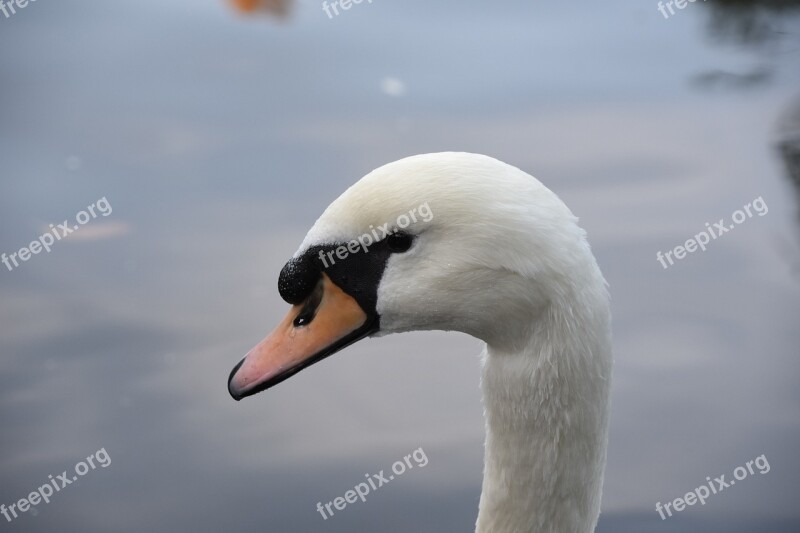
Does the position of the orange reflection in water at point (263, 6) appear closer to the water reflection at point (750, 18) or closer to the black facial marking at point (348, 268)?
the water reflection at point (750, 18)

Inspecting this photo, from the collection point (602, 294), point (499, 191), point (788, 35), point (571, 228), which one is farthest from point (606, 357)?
point (788, 35)

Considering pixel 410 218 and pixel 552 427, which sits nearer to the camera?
pixel 410 218

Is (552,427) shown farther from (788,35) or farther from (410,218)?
(788,35)

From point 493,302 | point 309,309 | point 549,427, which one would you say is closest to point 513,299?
point 493,302

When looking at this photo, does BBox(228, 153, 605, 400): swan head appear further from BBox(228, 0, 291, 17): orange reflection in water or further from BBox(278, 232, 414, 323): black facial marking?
BBox(228, 0, 291, 17): orange reflection in water

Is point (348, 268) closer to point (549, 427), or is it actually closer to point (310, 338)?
point (310, 338)

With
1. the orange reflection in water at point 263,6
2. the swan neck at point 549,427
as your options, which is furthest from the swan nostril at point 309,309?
the orange reflection in water at point 263,6

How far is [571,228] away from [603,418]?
372 millimetres

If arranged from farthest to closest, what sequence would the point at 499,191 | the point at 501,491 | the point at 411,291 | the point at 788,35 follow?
the point at 788,35 < the point at 501,491 < the point at 411,291 < the point at 499,191

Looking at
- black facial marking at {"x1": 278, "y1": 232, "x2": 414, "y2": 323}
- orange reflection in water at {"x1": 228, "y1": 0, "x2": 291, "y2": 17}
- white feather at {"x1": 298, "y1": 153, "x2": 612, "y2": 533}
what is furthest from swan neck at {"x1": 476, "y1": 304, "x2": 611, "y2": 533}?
orange reflection in water at {"x1": 228, "y1": 0, "x2": 291, "y2": 17}

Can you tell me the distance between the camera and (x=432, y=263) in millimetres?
1576

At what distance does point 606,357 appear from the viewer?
163 centimetres

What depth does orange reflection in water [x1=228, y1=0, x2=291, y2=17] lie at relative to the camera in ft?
21.0

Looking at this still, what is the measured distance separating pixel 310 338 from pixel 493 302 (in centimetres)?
32
